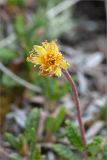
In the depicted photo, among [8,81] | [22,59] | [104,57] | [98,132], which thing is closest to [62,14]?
[104,57]

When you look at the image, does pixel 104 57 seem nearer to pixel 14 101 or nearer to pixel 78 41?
pixel 78 41

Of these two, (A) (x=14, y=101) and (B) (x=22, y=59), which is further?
(B) (x=22, y=59)

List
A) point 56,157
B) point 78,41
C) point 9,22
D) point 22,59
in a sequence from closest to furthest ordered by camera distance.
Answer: point 56,157 → point 22,59 → point 9,22 → point 78,41

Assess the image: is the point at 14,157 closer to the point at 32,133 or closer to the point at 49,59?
the point at 32,133

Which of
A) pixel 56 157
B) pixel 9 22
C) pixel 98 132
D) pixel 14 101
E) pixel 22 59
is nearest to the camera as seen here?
pixel 56 157

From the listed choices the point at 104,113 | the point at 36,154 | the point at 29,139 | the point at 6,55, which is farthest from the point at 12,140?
the point at 6,55

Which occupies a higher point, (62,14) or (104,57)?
(62,14)

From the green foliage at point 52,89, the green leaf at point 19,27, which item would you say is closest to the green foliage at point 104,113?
the green foliage at point 52,89

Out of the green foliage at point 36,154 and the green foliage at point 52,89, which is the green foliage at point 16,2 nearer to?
the green foliage at point 52,89
